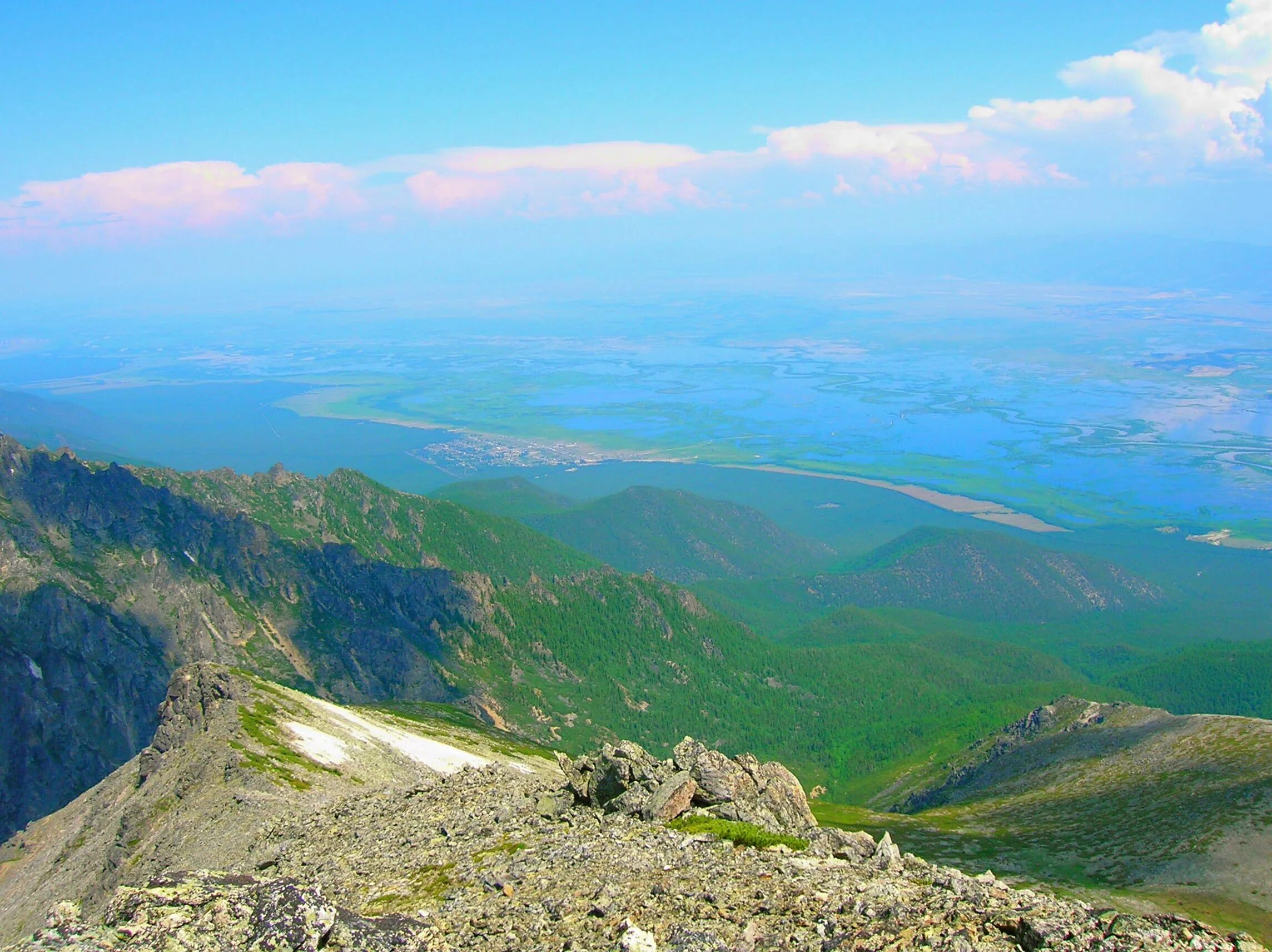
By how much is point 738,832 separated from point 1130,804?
54.7 meters

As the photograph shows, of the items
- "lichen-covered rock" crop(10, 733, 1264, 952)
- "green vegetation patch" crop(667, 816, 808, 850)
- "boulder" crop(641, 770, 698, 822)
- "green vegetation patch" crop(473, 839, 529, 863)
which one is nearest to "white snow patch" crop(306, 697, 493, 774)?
"lichen-covered rock" crop(10, 733, 1264, 952)

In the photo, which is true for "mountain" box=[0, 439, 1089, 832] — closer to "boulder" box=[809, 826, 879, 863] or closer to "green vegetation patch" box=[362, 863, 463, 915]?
"green vegetation patch" box=[362, 863, 463, 915]

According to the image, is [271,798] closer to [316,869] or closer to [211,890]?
[316,869]

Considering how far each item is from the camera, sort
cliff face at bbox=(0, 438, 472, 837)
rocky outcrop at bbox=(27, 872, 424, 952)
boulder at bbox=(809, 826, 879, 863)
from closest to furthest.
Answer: rocky outcrop at bbox=(27, 872, 424, 952) < boulder at bbox=(809, 826, 879, 863) < cliff face at bbox=(0, 438, 472, 837)

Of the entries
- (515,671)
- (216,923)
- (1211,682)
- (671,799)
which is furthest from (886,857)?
(1211,682)

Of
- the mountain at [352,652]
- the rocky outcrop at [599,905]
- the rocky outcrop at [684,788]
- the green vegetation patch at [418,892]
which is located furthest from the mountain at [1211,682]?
the green vegetation patch at [418,892]

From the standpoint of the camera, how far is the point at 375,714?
4186 inches

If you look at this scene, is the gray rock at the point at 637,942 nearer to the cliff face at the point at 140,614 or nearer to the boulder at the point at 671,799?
the boulder at the point at 671,799

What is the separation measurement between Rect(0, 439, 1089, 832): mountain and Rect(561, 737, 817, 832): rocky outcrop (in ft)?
330

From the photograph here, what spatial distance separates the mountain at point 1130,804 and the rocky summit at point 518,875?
2552 cm

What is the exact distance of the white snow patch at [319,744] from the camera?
75.0 meters

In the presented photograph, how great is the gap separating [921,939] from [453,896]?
52.0 ft

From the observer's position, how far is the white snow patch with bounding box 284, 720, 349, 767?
2953 inches

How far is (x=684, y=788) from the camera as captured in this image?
40.3 meters
